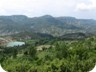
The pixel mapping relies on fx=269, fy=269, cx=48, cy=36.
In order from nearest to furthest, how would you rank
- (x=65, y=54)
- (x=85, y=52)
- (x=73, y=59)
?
(x=73, y=59), (x=85, y=52), (x=65, y=54)

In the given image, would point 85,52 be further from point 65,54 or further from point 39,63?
point 39,63

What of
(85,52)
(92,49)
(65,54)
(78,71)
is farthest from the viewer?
(92,49)

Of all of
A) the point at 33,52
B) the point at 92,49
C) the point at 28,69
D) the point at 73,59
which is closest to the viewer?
the point at 28,69

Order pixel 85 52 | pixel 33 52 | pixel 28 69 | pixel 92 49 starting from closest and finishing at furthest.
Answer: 1. pixel 28 69
2. pixel 85 52
3. pixel 92 49
4. pixel 33 52

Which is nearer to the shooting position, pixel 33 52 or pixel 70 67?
pixel 70 67

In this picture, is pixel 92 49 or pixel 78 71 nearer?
pixel 78 71

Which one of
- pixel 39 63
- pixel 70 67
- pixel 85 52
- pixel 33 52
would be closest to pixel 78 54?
pixel 85 52

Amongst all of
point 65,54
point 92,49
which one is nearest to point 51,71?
point 65,54

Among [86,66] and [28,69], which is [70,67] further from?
[28,69]
